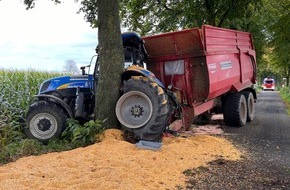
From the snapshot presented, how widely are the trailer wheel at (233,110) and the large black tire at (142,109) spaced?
→ 3.96 meters

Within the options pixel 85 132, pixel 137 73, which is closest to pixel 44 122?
pixel 85 132

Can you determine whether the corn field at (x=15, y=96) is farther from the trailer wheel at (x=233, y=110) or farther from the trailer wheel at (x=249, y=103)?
the trailer wheel at (x=249, y=103)

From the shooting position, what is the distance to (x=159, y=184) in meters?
4.70

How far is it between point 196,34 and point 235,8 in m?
6.88

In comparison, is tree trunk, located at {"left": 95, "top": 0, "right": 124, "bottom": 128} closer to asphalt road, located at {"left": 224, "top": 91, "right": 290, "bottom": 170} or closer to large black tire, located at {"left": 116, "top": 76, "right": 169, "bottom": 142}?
large black tire, located at {"left": 116, "top": 76, "right": 169, "bottom": 142}

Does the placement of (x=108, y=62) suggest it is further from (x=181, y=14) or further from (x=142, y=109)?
(x=181, y=14)

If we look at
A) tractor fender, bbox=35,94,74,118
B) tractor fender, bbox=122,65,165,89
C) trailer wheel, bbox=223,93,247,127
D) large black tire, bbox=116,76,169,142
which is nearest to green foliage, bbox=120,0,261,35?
trailer wheel, bbox=223,93,247,127

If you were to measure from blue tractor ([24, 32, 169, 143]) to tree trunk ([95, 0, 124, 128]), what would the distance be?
0.23 meters

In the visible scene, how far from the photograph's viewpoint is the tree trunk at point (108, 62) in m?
7.20

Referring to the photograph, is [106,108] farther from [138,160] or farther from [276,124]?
[276,124]

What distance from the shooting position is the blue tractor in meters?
6.81

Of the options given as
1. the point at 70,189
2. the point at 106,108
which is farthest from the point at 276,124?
the point at 70,189

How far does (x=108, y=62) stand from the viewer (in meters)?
7.29

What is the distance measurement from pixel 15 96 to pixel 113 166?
4923 mm
